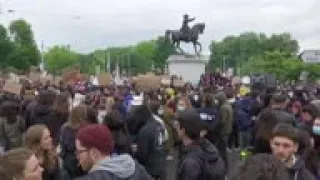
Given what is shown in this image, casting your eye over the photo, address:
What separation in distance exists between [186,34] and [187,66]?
2.02m

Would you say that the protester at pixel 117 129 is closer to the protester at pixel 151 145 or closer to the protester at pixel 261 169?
the protester at pixel 151 145

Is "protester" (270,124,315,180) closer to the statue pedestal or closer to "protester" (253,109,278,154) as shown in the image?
"protester" (253,109,278,154)

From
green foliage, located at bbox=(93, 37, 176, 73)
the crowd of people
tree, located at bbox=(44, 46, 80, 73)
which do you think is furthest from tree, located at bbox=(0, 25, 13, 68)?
the crowd of people

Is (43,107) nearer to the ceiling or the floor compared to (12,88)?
nearer to the ceiling

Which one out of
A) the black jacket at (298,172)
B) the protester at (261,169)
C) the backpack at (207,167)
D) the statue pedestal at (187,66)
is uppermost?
the protester at (261,169)

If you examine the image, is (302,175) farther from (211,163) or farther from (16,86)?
(16,86)

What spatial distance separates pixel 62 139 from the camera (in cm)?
796

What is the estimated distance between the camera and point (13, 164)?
14.5ft

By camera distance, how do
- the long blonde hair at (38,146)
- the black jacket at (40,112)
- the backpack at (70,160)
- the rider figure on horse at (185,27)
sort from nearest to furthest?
the long blonde hair at (38,146), the backpack at (70,160), the black jacket at (40,112), the rider figure on horse at (185,27)

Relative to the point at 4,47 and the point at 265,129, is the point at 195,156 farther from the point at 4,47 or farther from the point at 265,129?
the point at 4,47

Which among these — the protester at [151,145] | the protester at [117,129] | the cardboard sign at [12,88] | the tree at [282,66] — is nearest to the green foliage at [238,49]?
the tree at [282,66]

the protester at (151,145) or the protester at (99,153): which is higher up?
the protester at (99,153)

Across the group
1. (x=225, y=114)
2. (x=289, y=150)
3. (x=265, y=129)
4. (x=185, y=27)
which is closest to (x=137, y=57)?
(x=185, y=27)

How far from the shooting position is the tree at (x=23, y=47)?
9194cm
